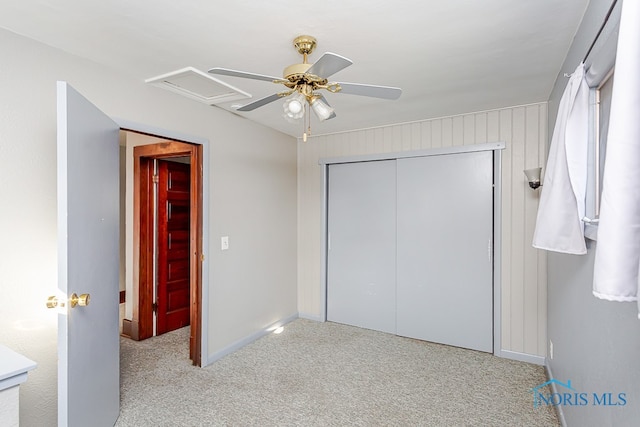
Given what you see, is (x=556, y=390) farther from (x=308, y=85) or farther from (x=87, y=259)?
(x=87, y=259)

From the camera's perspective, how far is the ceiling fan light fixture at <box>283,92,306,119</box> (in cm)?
160

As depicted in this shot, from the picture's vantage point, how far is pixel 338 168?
13.0 feet

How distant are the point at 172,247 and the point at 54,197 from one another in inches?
76.2

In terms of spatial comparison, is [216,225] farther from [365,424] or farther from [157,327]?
[365,424]

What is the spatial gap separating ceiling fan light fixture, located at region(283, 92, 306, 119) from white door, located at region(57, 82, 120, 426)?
105 cm

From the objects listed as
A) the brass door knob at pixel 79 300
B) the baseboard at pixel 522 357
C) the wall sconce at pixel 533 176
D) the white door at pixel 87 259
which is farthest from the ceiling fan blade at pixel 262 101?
the baseboard at pixel 522 357

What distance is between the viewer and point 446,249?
331 centimetres

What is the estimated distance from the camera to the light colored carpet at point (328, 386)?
216cm

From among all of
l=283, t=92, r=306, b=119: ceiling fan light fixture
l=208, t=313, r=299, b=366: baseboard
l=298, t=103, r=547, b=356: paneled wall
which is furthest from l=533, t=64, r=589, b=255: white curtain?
l=208, t=313, r=299, b=366: baseboard

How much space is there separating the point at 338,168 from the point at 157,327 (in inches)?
108

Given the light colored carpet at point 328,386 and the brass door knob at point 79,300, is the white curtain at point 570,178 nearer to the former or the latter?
the light colored carpet at point 328,386

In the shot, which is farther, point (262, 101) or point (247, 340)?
point (247, 340)

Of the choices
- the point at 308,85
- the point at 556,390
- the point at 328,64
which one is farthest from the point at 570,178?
the point at 556,390

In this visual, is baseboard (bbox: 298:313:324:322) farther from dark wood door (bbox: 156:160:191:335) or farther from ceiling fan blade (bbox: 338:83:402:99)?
ceiling fan blade (bbox: 338:83:402:99)
